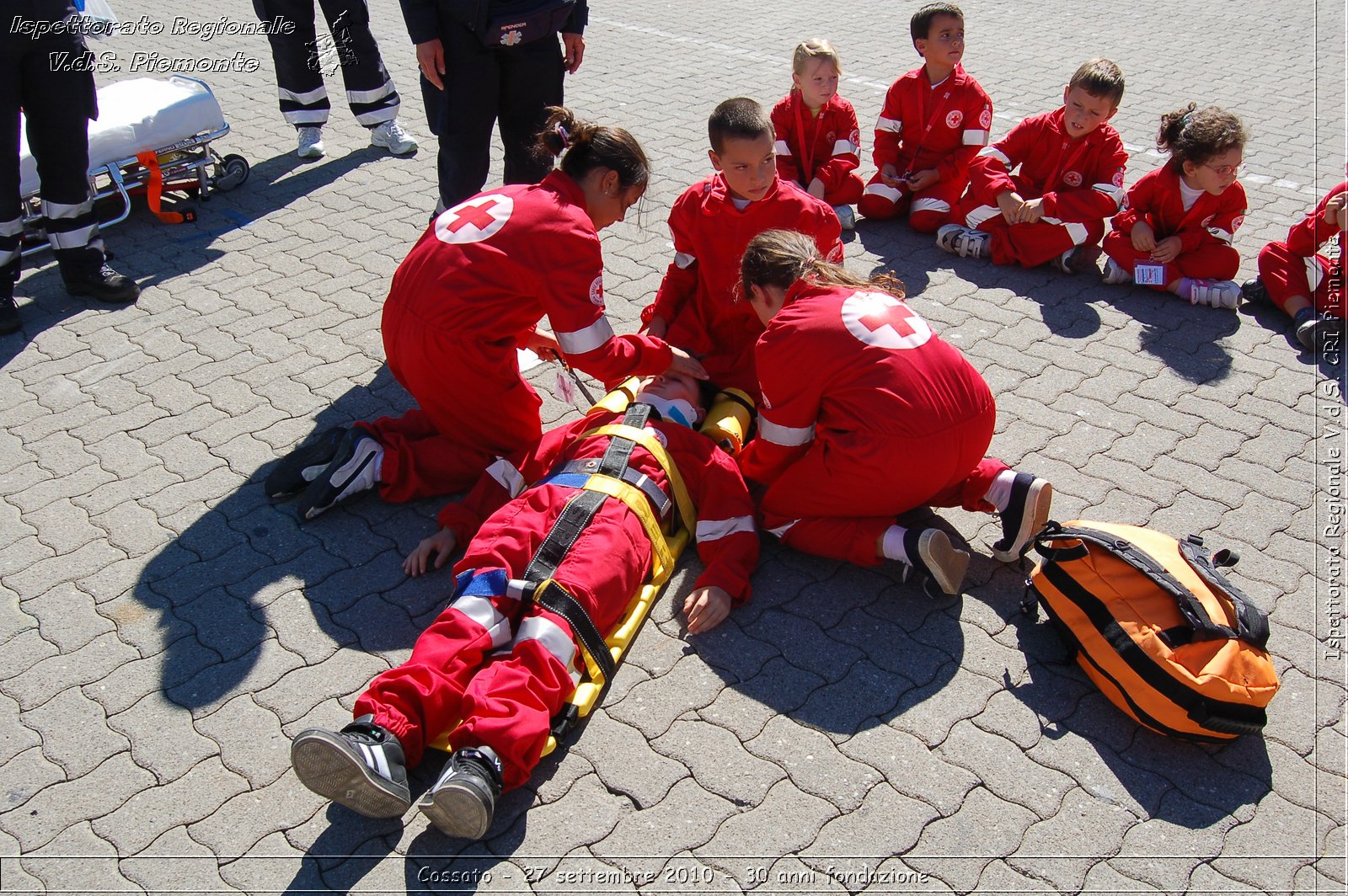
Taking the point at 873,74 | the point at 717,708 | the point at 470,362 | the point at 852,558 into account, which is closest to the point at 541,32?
the point at 470,362

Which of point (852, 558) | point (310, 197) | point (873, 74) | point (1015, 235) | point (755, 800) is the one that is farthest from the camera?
point (873, 74)

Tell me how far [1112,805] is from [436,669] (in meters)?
1.75

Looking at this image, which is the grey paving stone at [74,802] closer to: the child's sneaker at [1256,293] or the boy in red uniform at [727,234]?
the boy in red uniform at [727,234]

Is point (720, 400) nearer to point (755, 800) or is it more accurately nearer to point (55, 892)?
point (755, 800)

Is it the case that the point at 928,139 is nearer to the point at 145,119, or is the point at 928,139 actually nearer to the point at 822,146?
the point at 822,146

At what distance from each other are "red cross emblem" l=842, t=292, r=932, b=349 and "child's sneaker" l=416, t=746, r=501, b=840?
1607 mm

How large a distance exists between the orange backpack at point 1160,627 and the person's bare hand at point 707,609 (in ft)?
3.09

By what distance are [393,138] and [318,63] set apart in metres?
0.61

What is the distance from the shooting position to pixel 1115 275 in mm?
5004

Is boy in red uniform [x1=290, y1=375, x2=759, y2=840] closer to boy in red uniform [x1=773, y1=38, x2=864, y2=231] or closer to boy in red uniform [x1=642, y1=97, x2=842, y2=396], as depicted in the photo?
boy in red uniform [x1=642, y1=97, x2=842, y2=396]

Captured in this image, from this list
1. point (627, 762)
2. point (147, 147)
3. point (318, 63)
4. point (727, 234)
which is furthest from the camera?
point (318, 63)

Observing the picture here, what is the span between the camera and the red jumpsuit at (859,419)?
3.00 m

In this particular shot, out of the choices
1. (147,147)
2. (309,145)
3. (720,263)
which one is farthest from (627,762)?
(309,145)

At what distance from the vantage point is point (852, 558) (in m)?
3.18
